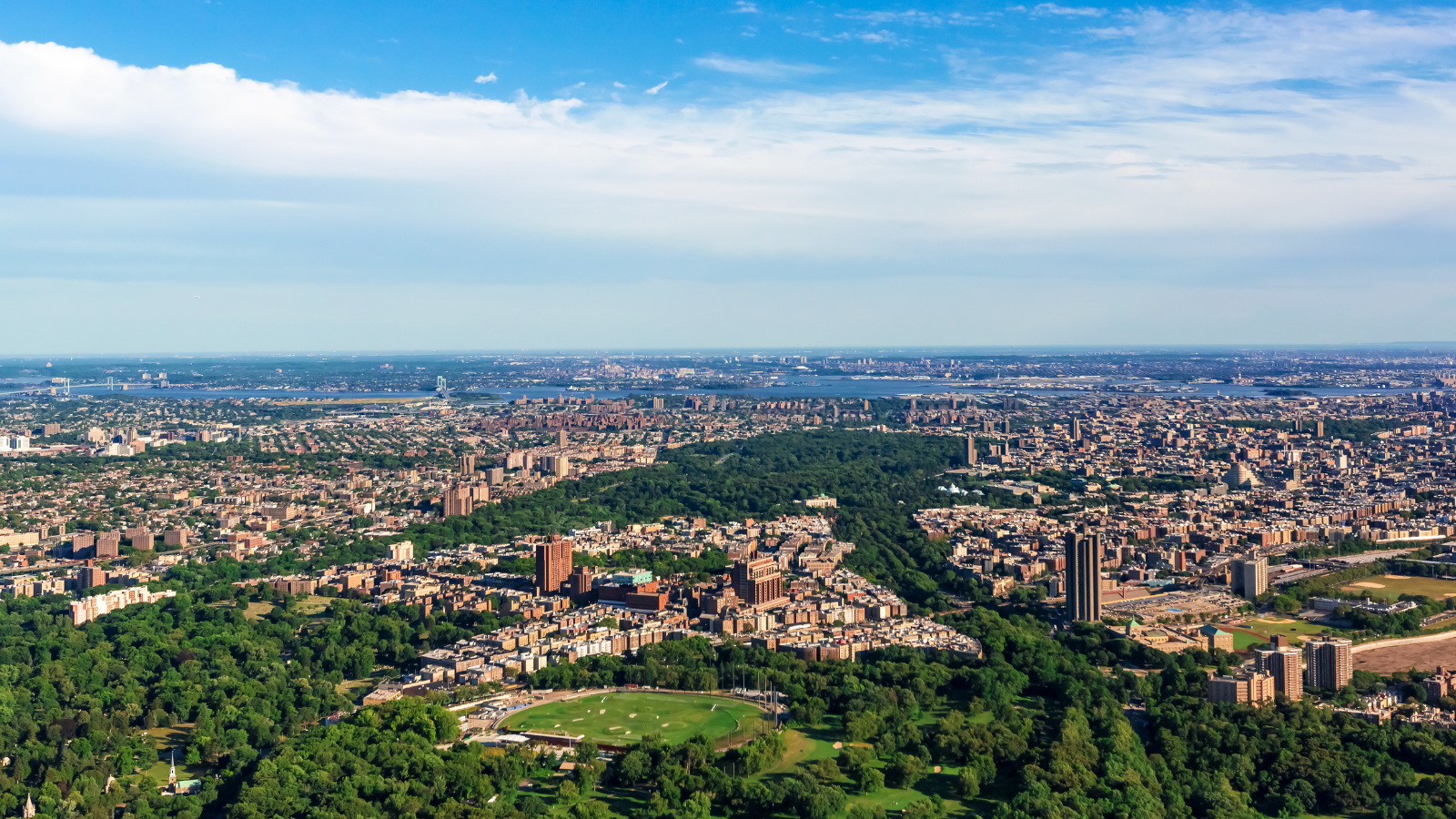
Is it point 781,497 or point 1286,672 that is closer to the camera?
point 1286,672

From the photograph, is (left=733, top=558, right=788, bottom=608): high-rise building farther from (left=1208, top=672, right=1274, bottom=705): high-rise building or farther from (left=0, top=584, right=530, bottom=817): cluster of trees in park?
(left=1208, top=672, right=1274, bottom=705): high-rise building

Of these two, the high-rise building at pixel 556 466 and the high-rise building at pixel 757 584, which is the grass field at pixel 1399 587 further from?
the high-rise building at pixel 556 466

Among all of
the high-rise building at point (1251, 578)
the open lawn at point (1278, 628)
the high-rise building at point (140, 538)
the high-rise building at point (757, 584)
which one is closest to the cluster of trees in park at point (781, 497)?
the high-rise building at point (757, 584)

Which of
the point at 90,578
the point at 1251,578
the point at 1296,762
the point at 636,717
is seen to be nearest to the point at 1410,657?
the point at 1251,578

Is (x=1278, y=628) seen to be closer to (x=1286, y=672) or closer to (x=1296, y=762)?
(x=1286, y=672)

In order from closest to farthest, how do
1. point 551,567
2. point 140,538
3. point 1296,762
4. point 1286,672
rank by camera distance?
point 1296,762
point 1286,672
point 551,567
point 140,538

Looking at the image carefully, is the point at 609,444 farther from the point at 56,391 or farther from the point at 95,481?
the point at 56,391
